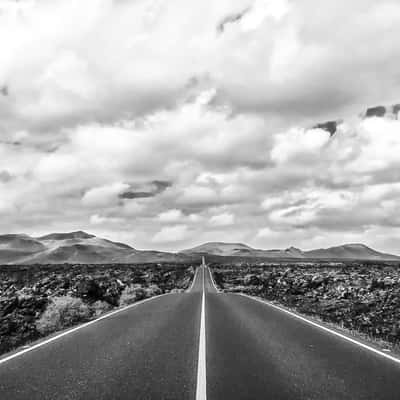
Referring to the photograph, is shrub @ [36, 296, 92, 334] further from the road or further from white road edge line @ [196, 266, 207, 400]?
white road edge line @ [196, 266, 207, 400]

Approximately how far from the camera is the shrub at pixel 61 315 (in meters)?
16.4

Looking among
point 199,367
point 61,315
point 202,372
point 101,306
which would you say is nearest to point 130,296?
point 101,306

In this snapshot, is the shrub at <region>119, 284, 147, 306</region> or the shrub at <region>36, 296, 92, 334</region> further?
the shrub at <region>119, 284, 147, 306</region>

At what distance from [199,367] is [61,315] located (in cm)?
1149

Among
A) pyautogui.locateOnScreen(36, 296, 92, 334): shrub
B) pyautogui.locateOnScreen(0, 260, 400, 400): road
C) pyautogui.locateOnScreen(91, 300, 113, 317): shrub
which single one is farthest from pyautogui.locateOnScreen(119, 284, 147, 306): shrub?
pyautogui.locateOnScreen(0, 260, 400, 400): road

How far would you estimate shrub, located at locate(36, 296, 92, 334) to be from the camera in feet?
53.8

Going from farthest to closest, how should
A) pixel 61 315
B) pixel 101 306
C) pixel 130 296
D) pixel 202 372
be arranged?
pixel 130 296 < pixel 101 306 < pixel 61 315 < pixel 202 372

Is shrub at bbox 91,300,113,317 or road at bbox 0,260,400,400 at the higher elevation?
road at bbox 0,260,400,400

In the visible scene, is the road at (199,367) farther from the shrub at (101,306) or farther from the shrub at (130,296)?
the shrub at (130,296)

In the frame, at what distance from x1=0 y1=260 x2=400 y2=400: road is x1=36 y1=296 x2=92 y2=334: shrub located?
127 inches

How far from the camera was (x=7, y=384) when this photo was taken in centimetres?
743

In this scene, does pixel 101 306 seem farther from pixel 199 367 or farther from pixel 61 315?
pixel 199 367

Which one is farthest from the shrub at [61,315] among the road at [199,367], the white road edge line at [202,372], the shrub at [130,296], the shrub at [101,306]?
the white road edge line at [202,372]

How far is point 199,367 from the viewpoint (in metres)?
8.55
